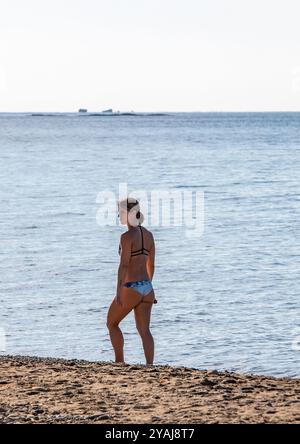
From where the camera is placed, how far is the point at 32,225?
24.7m

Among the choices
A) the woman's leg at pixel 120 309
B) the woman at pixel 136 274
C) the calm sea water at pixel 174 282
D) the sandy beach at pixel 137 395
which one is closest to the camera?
the sandy beach at pixel 137 395

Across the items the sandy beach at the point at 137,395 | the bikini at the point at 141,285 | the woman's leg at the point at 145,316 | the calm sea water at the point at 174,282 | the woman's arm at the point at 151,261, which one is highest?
the woman's arm at the point at 151,261

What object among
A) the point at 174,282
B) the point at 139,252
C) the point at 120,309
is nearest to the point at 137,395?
the point at 120,309

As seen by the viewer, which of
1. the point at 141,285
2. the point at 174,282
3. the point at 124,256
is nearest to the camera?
the point at 124,256

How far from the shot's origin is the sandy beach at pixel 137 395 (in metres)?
7.11

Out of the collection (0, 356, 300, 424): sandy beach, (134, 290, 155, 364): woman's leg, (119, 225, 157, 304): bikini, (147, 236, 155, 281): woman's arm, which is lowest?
(0, 356, 300, 424): sandy beach

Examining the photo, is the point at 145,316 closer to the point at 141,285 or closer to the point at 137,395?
the point at 141,285

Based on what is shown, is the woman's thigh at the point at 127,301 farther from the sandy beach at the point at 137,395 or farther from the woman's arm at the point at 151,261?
the sandy beach at the point at 137,395

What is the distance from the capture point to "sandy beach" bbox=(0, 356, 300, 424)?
7.11 meters

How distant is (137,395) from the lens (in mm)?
7820

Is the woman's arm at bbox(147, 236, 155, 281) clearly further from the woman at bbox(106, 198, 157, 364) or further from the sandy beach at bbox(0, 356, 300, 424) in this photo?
the sandy beach at bbox(0, 356, 300, 424)

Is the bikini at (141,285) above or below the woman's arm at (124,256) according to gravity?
below

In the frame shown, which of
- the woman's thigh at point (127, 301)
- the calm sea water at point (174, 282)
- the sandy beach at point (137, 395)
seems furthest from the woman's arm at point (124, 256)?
the calm sea water at point (174, 282)

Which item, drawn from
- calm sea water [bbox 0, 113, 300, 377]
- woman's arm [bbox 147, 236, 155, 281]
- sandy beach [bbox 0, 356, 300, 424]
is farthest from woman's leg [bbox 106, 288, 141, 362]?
calm sea water [bbox 0, 113, 300, 377]
